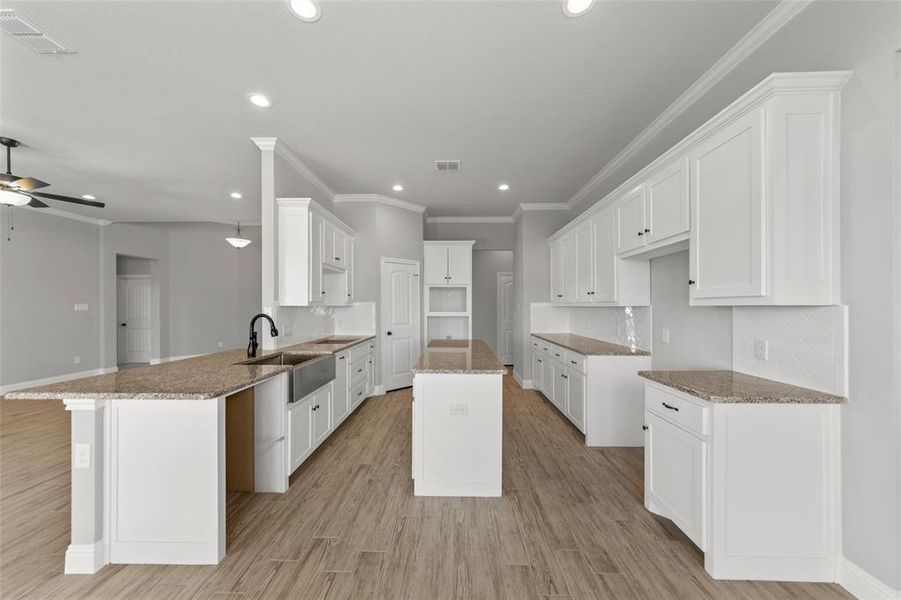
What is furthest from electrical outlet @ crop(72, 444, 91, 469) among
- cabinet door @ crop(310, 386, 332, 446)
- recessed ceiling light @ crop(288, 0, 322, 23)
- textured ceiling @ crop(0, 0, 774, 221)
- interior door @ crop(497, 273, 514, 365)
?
interior door @ crop(497, 273, 514, 365)

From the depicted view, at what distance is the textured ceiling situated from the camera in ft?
6.85

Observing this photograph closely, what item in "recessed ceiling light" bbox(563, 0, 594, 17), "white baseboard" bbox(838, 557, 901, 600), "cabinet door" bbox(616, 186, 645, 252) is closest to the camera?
"white baseboard" bbox(838, 557, 901, 600)

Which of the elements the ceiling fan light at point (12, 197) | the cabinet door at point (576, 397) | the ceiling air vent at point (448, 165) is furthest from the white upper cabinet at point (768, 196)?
the ceiling fan light at point (12, 197)

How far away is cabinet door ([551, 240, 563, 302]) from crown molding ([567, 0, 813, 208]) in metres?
1.49

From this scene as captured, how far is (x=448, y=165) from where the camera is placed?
4.31 m

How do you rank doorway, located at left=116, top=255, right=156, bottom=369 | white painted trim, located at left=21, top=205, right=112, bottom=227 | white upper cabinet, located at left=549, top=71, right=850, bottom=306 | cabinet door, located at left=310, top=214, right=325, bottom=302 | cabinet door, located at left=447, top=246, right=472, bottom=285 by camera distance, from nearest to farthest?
1. white upper cabinet, located at left=549, top=71, right=850, bottom=306
2. cabinet door, located at left=310, top=214, right=325, bottom=302
3. white painted trim, located at left=21, top=205, right=112, bottom=227
4. cabinet door, located at left=447, top=246, right=472, bottom=285
5. doorway, located at left=116, top=255, right=156, bottom=369

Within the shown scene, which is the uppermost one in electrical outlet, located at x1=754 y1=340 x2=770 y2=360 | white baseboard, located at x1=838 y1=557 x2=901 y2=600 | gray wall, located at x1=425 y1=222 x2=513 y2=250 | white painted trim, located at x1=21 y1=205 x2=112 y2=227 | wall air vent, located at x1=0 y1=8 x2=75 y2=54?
wall air vent, located at x1=0 y1=8 x2=75 y2=54

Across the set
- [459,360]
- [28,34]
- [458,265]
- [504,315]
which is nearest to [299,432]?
[459,360]

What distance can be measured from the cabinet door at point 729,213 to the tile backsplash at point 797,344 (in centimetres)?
33

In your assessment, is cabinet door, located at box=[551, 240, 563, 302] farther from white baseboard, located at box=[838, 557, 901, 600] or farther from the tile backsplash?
white baseboard, located at box=[838, 557, 901, 600]

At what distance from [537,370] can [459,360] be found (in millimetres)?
2969

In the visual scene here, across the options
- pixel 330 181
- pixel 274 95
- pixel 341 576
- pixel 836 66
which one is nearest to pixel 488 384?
pixel 341 576

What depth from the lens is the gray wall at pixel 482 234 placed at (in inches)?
273

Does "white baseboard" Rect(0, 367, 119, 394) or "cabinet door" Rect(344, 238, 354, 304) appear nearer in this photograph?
"cabinet door" Rect(344, 238, 354, 304)
